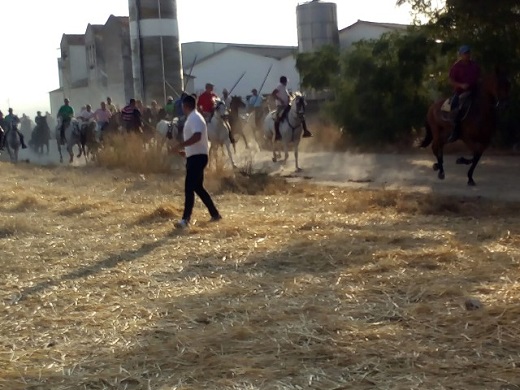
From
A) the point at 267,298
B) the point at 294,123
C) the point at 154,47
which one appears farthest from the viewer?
the point at 154,47

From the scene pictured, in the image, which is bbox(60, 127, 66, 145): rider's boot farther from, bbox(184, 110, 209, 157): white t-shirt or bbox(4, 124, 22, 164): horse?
bbox(184, 110, 209, 157): white t-shirt

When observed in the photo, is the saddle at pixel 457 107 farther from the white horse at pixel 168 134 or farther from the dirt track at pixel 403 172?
the white horse at pixel 168 134

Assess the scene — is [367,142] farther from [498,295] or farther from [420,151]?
[498,295]

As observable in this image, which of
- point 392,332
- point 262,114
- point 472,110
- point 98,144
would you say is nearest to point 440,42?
point 472,110

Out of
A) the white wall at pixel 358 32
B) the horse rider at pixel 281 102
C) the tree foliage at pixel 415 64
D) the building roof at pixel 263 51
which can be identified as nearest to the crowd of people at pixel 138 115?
the horse rider at pixel 281 102

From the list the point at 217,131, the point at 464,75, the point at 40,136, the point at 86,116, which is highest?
the point at 464,75

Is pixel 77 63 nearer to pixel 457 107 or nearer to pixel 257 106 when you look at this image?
pixel 257 106

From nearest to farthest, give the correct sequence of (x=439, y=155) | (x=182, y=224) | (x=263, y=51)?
1. (x=182, y=224)
2. (x=439, y=155)
3. (x=263, y=51)

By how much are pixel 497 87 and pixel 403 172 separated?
4.67 meters

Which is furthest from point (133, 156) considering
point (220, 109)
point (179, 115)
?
point (179, 115)

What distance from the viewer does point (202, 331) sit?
24.3ft

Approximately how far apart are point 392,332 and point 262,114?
24740mm

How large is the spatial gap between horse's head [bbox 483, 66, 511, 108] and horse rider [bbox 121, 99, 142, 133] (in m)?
14.2

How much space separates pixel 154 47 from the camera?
4203 centimetres
